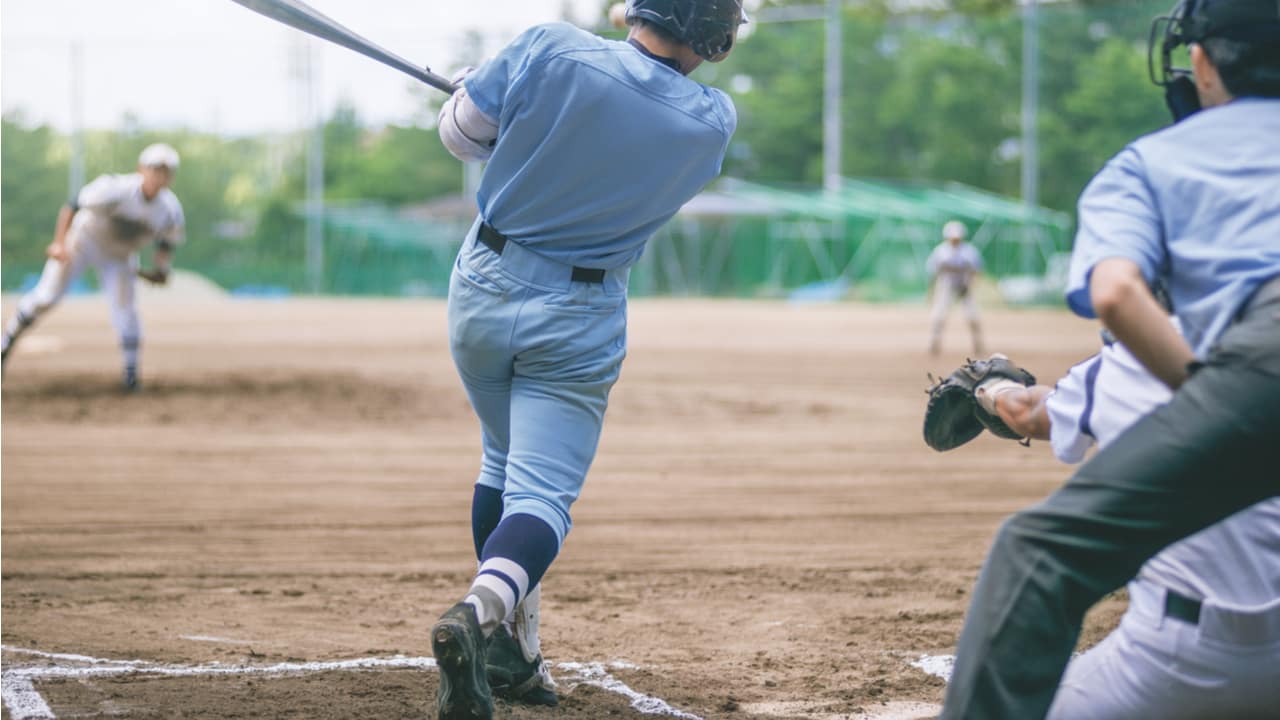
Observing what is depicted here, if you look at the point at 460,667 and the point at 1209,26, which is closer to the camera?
the point at 1209,26

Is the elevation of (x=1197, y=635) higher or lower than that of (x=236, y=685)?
higher

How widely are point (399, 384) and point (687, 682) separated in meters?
10.6

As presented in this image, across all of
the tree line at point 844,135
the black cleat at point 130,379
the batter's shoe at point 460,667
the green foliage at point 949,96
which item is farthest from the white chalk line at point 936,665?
the green foliage at point 949,96

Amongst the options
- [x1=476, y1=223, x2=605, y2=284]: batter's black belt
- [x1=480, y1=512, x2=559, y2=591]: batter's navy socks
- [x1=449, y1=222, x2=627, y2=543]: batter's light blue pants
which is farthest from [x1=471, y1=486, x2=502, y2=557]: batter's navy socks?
[x1=476, y1=223, x2=605, y2=284]: batter's black belt

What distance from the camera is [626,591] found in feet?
18.2

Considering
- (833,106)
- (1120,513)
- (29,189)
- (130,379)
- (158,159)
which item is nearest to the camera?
(1120,513)

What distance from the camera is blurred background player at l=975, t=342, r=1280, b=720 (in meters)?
2.22

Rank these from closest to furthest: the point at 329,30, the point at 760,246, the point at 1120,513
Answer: the point at 1120,513
the point at 329,30
the point at 760,246

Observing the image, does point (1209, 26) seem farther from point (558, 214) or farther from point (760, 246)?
point (760, 246)

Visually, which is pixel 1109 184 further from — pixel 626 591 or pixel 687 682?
pixel 626 591

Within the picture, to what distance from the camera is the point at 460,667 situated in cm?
312

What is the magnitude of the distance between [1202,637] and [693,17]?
6.47ft

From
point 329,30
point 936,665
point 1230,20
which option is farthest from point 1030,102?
point 1230,20

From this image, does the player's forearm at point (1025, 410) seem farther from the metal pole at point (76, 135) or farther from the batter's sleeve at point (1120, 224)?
the metal pole at point (76, 135)
